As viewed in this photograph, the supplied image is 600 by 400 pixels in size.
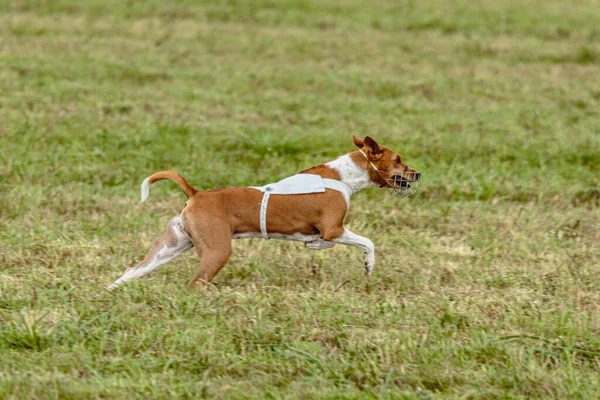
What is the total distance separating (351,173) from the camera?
678 centimetres

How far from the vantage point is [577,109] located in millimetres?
12523

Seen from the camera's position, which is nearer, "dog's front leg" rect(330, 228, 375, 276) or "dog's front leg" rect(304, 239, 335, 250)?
"dog's front leg" rect(330, 228, 375, 276)

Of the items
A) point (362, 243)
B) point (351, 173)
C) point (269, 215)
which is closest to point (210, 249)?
point (269, 215)

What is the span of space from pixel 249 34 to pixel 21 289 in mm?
10438

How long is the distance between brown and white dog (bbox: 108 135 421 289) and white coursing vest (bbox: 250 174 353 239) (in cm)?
3

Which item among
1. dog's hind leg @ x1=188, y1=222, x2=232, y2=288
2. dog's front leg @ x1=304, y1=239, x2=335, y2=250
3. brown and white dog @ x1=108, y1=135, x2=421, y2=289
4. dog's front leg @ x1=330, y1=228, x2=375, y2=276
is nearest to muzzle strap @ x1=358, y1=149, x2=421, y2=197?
brown and white dog @ x1=108, y1=135, x2=421, y2=289

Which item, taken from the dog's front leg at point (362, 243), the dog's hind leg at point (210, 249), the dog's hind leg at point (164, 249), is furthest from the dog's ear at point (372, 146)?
the dog's hind leg at point (164, 249)

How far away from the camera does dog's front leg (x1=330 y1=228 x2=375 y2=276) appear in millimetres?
6578

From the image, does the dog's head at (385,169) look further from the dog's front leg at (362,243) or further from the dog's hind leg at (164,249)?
the dog's hind leg at (164,249)

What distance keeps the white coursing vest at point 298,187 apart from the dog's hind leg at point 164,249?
1.79 ft

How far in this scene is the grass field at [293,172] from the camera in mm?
5133

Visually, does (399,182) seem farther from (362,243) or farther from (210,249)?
(210,249)

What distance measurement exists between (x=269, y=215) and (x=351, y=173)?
2.47 feet

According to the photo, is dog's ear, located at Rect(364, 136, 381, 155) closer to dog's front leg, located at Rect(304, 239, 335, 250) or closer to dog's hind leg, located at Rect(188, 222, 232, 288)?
dog's front leg, located at Rect(304, 239, 335, 250)
